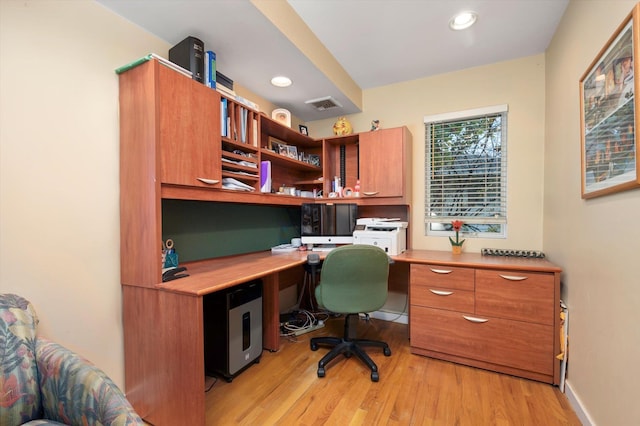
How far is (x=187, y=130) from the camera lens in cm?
157

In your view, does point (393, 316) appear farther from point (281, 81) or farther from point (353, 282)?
point (281, 81)

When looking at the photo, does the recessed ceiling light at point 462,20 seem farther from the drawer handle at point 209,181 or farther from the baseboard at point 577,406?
the baseboard at point 577,406

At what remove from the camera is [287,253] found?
2.54 m

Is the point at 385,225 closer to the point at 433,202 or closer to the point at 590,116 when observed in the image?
the point at 433,202

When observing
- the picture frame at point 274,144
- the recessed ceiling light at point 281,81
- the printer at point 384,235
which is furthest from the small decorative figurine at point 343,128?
the printer at point 384,235

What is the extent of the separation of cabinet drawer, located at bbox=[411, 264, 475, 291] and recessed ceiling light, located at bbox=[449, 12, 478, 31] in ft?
5.84

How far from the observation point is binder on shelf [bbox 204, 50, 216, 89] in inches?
69.4

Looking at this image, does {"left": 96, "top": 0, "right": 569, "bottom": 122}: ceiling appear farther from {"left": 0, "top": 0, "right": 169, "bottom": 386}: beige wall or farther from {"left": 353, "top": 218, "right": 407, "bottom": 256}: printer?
{"left": 353, "top": 218, "right": 407, "bottom": 256}: printer

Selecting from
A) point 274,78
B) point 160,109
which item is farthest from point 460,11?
point 160,109

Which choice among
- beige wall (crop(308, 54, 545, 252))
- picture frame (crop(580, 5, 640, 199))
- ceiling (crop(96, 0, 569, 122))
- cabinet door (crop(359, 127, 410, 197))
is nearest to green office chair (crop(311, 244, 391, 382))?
cabinet door (crop(359, 127, 410, 197))

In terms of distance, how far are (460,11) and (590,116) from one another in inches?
42.1

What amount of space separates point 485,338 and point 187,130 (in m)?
2.42

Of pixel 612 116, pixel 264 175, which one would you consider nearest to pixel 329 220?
pixel 264 175

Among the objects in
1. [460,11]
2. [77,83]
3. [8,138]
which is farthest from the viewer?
[460,11]
